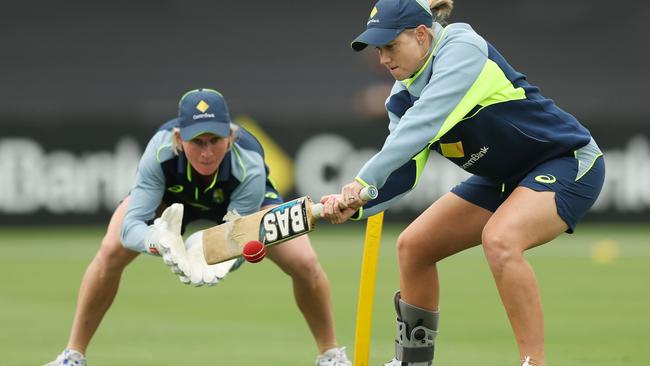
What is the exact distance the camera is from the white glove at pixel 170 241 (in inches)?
273

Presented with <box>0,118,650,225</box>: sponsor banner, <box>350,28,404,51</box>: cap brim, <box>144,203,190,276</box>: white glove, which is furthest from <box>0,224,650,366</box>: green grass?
<box>350,28,404,51</box>: cap brim

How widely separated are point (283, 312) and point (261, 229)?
169 inches

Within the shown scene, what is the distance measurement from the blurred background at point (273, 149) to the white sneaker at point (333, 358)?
263 mm

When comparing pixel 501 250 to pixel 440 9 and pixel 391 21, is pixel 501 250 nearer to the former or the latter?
pixel 391 21

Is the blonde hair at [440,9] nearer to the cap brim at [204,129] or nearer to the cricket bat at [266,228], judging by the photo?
the cricket bat at [266,228]

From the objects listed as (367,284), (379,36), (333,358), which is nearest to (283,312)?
(333,358)

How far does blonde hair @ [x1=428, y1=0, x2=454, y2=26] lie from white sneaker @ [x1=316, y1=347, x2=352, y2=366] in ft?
7.99

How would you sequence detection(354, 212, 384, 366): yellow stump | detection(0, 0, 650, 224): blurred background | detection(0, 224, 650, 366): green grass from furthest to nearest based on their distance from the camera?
detection(0, 0, 650, 224): blurred background
detection(0, 224, 650, 366): green grass
detection(354, 212, 384, 366): yellow stump

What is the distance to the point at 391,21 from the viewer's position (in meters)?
6.35

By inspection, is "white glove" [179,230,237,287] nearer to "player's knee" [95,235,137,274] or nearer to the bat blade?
the bat blade

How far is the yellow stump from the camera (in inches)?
287

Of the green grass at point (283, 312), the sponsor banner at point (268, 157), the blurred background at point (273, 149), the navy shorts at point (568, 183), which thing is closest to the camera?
the navy shorts at point (568, 183)

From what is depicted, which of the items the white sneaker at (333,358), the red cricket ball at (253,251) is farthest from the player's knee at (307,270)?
the red cricket ball at (253,251)

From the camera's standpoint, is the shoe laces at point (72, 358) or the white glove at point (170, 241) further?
the shoe laces at point (72, 358)
